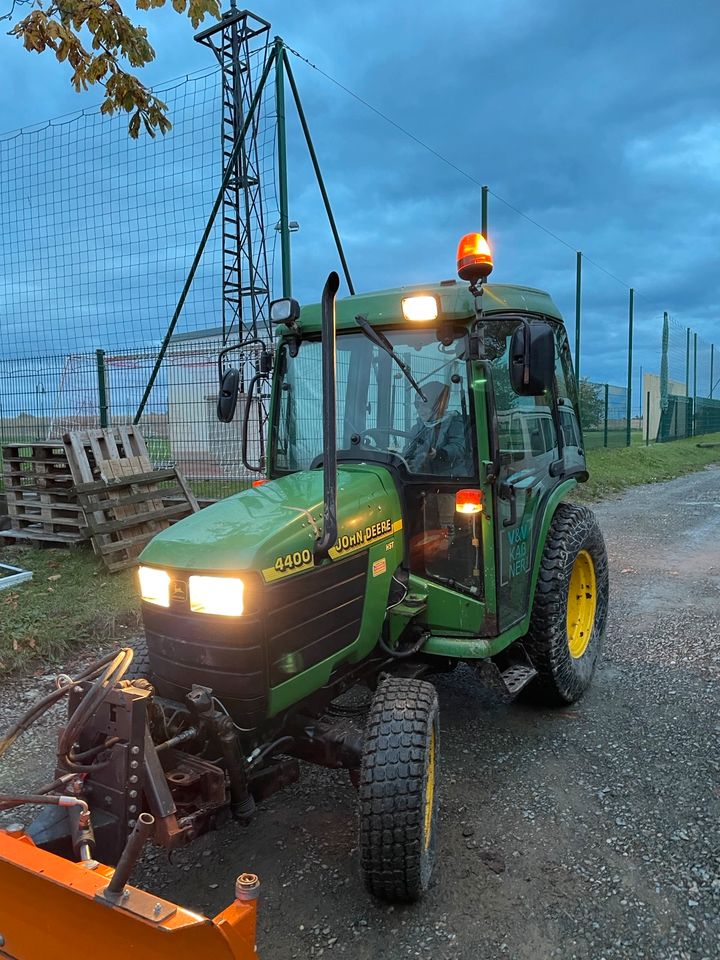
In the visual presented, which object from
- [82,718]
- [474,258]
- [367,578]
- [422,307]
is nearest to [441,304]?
[422,307]

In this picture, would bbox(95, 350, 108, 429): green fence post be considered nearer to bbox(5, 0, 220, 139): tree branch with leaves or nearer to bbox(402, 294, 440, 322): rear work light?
bbox(5, 0, 220, 139): tree branch with leaves

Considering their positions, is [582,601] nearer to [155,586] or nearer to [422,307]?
[422,307]

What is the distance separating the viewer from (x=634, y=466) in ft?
52.4

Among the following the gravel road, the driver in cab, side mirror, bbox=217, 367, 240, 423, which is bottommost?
the gravel road

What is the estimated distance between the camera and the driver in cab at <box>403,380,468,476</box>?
3.08m

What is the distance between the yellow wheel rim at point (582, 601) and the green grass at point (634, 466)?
771 cm

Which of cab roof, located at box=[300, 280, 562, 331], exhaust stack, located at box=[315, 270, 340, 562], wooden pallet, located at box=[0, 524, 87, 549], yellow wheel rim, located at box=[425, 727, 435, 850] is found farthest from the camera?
wooden pallet, located at box=[0, 524, 87, 549]

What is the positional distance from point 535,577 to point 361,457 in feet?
3.81

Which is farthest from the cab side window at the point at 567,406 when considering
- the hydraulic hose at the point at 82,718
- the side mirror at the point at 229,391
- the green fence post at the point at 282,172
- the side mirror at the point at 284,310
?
the green fence post at the point at 282,172

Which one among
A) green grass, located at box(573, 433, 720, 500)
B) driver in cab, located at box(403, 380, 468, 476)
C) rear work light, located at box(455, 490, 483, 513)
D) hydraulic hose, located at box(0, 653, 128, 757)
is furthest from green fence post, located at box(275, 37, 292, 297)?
green grass, located at box(573, 433, 720, 500)

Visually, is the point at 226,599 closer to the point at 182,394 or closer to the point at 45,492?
the point at 45,492

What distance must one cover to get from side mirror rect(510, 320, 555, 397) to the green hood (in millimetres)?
718

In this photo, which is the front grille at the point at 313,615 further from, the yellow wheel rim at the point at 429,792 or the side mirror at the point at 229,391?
the side mirror at the point at 229,391

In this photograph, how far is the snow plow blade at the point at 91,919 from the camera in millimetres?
1655
